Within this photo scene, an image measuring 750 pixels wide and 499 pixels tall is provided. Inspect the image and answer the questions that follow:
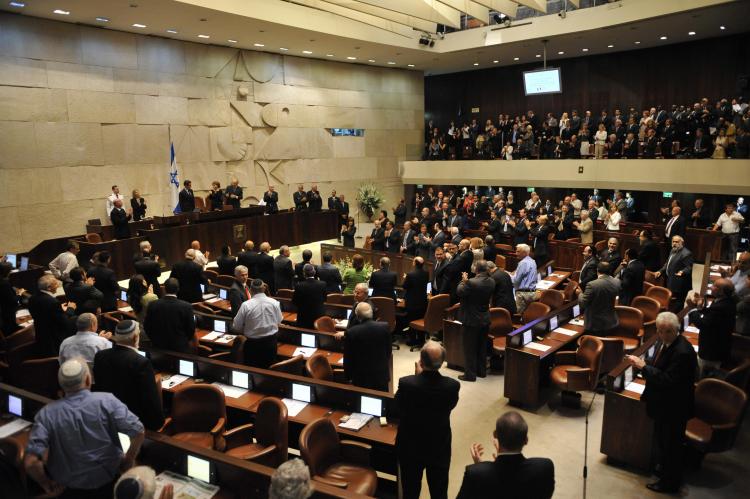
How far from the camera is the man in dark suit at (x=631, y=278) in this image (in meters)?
7.98

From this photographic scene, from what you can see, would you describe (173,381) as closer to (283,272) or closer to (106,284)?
(106,284)

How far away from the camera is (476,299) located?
21.9 ft

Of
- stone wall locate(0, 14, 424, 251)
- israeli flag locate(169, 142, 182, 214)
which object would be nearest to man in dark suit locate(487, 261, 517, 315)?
israeli flag locate(169, 142, 182, 214)

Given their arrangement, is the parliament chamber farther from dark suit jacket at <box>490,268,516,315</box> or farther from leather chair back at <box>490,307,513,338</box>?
leather chair back at <box>490,307,513,338</box>

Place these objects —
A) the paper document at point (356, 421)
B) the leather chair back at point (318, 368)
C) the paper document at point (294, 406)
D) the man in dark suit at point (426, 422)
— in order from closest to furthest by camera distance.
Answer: the man in dark suit at point (426, 422) → the paper document at point (356, 421) → the paper document at point (294, 406) → the leather chair back at point (318, 368)

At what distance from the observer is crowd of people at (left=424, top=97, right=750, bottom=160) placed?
14438 mm

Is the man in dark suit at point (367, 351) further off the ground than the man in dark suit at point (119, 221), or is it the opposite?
the man in dark suit at point (119, 221)

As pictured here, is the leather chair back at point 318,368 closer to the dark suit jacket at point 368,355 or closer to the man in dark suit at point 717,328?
the dark suit jacket at point 368,355

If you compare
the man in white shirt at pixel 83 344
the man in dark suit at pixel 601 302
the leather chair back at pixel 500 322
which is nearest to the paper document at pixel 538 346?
the man in dark suit at pixel 601 302

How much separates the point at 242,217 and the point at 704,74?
48.5 ft

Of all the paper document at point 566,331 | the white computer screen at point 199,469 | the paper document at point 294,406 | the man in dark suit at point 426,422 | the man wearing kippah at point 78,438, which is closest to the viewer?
the man wearing kippah at point 78,438

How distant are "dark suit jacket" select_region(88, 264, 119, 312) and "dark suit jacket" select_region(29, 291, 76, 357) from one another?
147cm

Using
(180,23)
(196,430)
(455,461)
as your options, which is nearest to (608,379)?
(455,461)

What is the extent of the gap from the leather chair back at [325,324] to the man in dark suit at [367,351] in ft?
5.21
